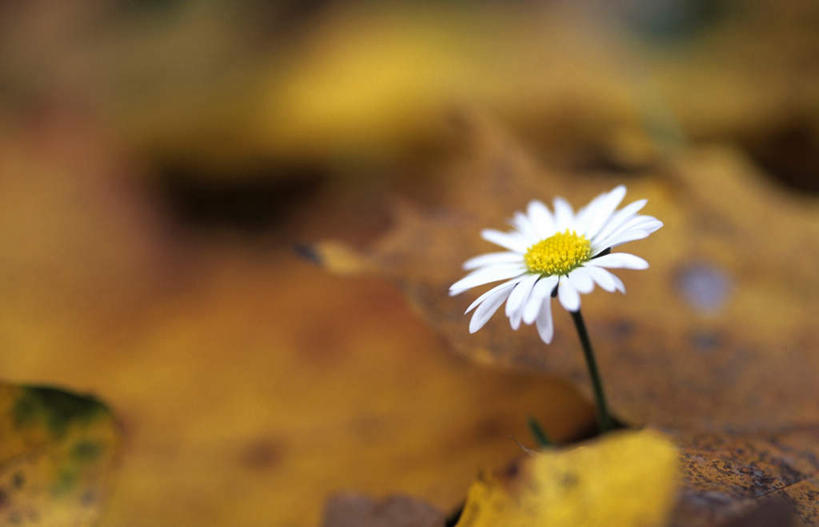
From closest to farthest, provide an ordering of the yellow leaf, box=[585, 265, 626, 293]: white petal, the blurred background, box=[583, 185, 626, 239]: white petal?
the yellow leaf < box=[585, 265, 626, 293]: white petal < box=[583, 185, 626, 239]: white petal < the blurred background

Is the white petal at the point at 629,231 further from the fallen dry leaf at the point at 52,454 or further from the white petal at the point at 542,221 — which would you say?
the fallen dry leaf at the point at 52,454

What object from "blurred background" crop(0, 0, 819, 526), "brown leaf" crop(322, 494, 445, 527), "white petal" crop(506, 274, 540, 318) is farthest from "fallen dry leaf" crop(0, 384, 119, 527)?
"white petal" crop(506, 274, 540, 318)

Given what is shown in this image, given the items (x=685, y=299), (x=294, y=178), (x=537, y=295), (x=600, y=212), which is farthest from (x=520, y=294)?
(x=294, y=178)

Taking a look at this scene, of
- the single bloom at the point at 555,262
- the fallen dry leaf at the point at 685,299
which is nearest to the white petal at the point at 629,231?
the single bloom at the point at 555,262

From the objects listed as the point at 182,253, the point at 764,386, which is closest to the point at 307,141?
the point at 182,253

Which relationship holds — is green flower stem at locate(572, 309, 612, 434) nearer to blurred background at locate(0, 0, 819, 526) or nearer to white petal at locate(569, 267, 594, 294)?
white petal at locate(569, 267, 594, 294)

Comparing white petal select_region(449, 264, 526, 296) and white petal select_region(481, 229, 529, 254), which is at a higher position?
white petal select_region(481, 229, 529, 254)
